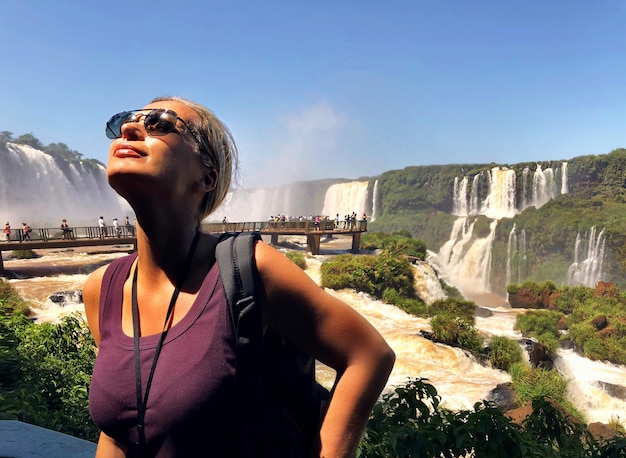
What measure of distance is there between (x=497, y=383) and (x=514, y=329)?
7.49m

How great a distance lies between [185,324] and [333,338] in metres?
0.35

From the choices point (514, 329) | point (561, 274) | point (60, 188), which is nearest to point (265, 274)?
point (514, 329)

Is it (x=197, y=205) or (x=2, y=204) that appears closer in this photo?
(x=197, y=205)

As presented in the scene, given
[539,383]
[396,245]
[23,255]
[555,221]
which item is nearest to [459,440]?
[539,383]

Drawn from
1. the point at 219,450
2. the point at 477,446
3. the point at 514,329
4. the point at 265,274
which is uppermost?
the point at 265,274

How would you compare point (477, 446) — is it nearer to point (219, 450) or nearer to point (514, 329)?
point (219, 450)

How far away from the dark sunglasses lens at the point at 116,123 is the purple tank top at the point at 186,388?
50 centimetres

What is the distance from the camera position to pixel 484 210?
43.4 meters

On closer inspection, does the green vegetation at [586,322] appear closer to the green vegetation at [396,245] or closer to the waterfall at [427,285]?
the waterfall at [427,285]

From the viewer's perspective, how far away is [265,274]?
983 millimetres

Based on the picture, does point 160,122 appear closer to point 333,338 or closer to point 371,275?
point 333,338

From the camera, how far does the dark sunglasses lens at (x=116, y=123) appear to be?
3.92 feet

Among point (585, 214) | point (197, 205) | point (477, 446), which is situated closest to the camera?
point (197, 205)

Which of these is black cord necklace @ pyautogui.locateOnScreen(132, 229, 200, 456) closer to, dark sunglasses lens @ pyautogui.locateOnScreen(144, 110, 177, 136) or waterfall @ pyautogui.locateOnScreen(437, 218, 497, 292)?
dark sunglasses lens @ pyautogui.locateOnScreen(144, 110, 177, 136)
